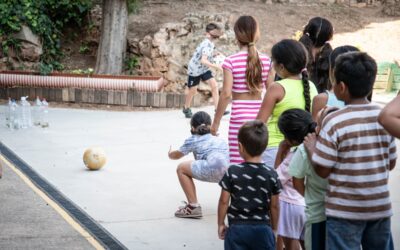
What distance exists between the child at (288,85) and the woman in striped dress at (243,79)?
64 cm

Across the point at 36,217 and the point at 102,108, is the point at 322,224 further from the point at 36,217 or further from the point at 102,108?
the point at 102,108

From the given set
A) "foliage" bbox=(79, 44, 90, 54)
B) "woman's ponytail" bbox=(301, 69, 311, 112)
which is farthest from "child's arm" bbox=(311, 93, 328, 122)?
"foliage" bbox=(79, 44, 90, 54)

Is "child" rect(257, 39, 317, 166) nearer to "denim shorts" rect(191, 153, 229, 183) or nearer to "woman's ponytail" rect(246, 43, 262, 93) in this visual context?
"woman's ponytail" rect(246, 43, 262, 93)

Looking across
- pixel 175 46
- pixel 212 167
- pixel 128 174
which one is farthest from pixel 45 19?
pixel 212 167

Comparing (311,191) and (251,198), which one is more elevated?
(311,191)

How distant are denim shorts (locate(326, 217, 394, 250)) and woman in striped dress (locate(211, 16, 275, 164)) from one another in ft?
7.07

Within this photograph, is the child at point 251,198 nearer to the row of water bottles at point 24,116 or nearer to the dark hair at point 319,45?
the dark hair at point 319,45

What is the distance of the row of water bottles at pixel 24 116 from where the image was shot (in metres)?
12.7

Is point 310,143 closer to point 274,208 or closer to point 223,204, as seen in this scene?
point 274,208

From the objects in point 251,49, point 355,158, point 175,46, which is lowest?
point 175,46

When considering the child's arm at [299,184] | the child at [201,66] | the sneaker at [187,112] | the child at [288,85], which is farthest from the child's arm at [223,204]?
the sneaker at [187,112]

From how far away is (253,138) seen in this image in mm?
4828

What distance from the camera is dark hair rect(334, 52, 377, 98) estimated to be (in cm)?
409

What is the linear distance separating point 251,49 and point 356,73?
2.36 meters
